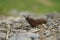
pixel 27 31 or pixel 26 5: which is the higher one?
pixel 26 5

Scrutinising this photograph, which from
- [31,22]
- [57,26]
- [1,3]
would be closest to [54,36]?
[57,26]

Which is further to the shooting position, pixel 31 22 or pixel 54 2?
pixel 54 2

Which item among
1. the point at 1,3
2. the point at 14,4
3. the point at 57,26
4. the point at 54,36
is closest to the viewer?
the point at 54,36

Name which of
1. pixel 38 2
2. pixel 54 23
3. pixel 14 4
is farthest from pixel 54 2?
pixel 54 23

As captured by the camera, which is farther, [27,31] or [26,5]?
[26,5]

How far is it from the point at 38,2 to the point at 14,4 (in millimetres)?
733

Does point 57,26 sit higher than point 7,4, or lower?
lower

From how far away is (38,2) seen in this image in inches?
336

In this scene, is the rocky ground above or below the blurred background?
below

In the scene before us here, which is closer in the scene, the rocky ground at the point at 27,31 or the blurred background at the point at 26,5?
the rocky ground at the point at 27,31

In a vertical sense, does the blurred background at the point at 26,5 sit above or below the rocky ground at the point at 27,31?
above

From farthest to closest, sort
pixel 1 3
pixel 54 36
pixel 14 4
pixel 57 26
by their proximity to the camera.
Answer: pixel 14 4, pixel 1 3, pixel 57 26, pixel 54 36

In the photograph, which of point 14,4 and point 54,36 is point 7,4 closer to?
point 14,4

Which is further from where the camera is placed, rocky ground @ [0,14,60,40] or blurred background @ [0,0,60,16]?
blurred background @ [0,0,60,16]
